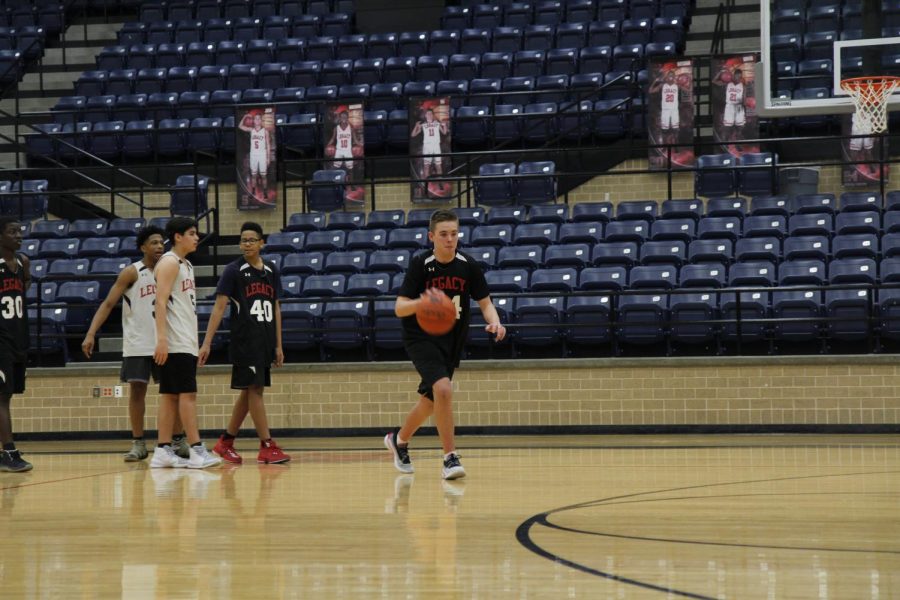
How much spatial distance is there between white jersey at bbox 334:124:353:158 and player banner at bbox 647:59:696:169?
418cm

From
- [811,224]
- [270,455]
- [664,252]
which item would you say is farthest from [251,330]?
[811,224]

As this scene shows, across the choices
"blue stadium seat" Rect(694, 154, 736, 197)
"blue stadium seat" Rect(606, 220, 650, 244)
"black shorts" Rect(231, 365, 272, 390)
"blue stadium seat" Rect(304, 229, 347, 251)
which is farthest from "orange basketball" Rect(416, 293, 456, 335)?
"blue stadium seat" Rect(694, 154, 736, 197)

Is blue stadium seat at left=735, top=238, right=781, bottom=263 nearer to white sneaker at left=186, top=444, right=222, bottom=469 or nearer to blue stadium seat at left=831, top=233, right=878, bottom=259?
blue stadium seat at left=831, top=233, right=878, bottom=259

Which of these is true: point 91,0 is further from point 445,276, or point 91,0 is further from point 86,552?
point 86,552

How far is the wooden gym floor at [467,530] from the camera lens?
452cm

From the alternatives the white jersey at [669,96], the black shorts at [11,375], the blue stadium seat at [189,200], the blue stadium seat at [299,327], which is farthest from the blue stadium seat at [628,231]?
Answer: the black shorts at [11,375]

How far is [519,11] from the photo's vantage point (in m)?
23.7

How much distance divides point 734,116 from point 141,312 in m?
9.80

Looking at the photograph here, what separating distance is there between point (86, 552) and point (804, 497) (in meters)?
3.73

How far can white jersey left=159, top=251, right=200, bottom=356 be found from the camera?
31.7 ft

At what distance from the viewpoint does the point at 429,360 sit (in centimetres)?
839

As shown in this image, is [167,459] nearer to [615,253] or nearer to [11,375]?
[11,375]

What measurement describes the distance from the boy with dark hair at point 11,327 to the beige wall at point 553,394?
4.27 meters

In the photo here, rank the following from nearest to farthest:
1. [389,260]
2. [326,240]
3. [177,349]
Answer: [177,349] < [389,260] < [326,240]
